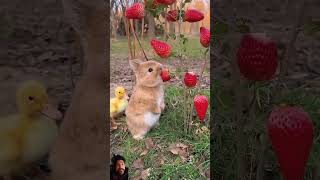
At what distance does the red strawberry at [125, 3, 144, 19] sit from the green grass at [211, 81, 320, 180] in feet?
1.39

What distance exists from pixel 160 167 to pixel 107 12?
509 millimetres

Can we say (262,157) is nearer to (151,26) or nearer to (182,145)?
(182,145)

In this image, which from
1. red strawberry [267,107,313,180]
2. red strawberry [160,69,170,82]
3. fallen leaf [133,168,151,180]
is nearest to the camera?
red strawberry [267,107,313,180]

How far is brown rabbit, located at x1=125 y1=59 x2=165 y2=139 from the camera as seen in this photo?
1.26m

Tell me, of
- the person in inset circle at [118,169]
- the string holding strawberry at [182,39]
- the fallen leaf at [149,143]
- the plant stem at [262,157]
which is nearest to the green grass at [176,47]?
the string holding strawberry at [182,39]

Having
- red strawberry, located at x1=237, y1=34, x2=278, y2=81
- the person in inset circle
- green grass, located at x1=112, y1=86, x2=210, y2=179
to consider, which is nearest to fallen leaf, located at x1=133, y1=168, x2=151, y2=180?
green grass, located at x1=112, y1=86, x2=210, y2=179

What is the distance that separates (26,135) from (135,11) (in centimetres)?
44

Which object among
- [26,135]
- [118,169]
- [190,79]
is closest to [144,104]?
[190,79]

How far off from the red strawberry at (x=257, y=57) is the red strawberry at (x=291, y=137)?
0.17 feet

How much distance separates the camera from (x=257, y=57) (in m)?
0.61

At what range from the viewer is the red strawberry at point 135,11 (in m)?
1.08

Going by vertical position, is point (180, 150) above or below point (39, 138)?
below

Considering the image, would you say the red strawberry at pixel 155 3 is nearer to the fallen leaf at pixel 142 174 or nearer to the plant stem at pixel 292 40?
the fallen leaf at pixel 142 174

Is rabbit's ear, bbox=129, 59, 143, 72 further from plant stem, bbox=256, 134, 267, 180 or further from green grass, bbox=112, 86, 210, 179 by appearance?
plant stem, bbox=256, 134, 267, 180
